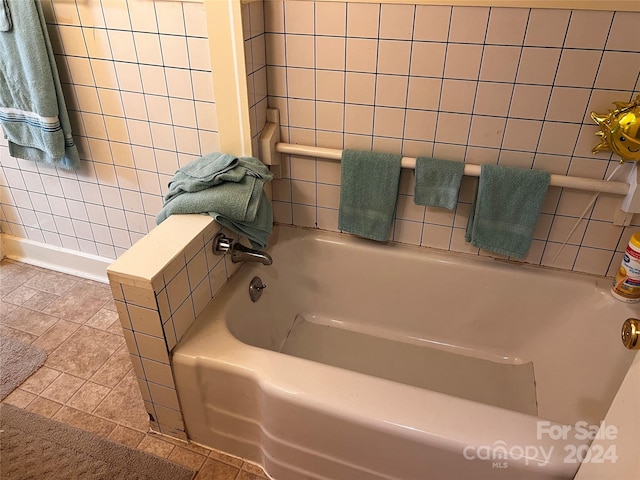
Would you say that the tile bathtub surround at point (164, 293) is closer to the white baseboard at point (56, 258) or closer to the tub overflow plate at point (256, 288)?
the tub overflow plate at point (256, 288)

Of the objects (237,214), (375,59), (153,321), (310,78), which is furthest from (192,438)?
(375,59)

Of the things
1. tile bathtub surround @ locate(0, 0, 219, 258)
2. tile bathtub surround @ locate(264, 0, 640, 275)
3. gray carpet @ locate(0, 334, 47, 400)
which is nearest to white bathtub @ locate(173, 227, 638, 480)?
tile bathtub surround @ locate(264, 0, 640, 275)

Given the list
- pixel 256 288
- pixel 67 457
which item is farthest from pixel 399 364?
pixel 67 457

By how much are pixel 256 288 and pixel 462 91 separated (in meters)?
0.94

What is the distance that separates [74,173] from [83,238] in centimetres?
33

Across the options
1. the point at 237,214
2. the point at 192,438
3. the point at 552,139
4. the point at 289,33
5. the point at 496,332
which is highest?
the point at 289,33

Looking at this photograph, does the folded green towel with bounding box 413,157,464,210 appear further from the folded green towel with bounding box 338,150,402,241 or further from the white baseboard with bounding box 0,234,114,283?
the white baseboard with bounding box 0,234,114,283

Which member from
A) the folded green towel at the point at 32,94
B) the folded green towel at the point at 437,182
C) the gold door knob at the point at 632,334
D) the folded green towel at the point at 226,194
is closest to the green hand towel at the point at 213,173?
the folded green towel at the point at 226,194

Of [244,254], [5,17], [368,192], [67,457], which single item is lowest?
[67,457]

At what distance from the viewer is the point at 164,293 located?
123 cm

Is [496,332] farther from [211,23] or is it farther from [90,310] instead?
[90,310]

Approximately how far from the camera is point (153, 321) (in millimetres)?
1244

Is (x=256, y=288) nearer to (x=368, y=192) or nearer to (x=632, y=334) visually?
(x=368, y=192)

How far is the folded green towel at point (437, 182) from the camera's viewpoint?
1.53 m
